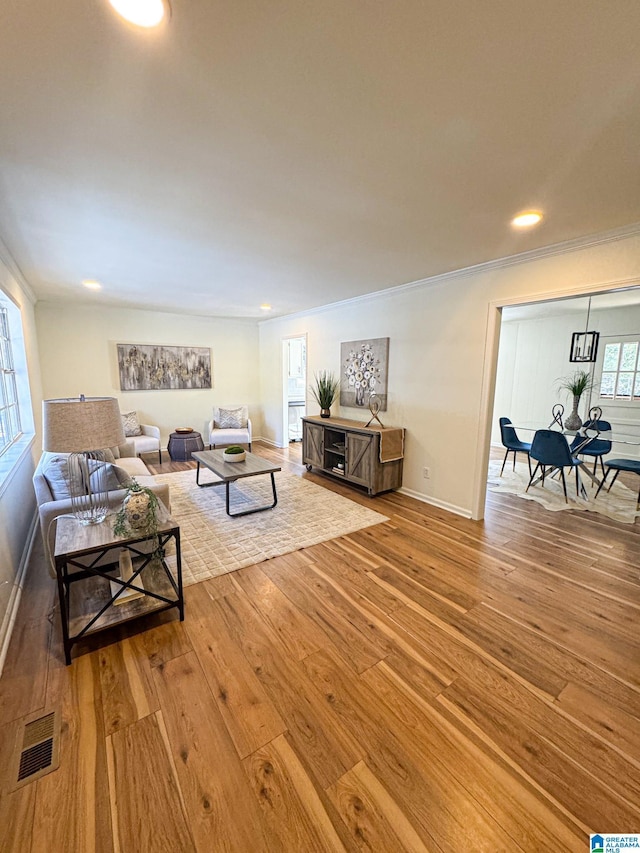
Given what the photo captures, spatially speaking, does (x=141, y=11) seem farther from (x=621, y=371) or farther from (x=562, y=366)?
(x=621, y=371)

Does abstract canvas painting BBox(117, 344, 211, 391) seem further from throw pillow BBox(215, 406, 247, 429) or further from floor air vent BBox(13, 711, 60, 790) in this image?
floor air vent BBox(13, 711, 60, 790)

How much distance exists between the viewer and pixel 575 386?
205 inches

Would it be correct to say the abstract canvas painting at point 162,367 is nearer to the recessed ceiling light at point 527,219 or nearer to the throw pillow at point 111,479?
the throw pillow at point 111,479

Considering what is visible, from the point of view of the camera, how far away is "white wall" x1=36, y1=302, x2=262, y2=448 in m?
5.50

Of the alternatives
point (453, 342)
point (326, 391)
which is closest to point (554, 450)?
point (453, 342)

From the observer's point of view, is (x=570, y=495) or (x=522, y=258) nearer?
(x=522, y=258)

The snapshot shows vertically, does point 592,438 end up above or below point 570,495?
above

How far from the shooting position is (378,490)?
13.9 ft

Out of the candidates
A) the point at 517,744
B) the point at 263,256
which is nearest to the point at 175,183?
the point at 263,256

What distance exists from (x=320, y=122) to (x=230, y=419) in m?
5.35

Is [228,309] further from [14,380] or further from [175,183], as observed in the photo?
[175,183]

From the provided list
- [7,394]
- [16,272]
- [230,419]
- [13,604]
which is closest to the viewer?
[13,604]

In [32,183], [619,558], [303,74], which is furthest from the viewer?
[619,558]

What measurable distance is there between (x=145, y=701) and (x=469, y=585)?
2115mm
